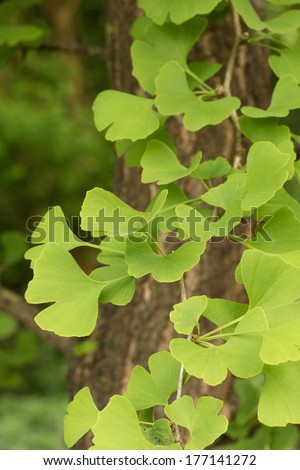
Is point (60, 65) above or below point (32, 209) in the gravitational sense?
above

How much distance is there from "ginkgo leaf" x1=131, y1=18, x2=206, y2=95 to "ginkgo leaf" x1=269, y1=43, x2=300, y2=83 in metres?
0.10

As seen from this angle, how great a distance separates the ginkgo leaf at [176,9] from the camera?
692 millimetres

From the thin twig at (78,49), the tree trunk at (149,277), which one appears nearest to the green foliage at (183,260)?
the tree trunk at (149,277)

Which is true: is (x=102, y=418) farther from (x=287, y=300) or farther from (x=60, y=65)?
(x=60, y=65)

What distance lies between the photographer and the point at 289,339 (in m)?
0.47

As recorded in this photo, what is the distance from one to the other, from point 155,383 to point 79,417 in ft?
0.26

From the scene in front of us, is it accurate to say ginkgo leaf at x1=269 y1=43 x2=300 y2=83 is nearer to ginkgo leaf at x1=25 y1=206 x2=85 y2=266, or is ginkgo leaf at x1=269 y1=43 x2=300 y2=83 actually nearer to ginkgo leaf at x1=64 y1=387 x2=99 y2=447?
ginkgo leaf at x1=25 y1=206 x2=85 y2=266

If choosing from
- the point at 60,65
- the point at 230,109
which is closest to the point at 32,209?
the point at 60,65

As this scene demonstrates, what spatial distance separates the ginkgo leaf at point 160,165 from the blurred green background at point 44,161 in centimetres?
196

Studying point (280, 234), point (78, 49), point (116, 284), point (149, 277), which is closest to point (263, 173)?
point (280, 234)

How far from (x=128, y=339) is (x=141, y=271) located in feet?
1.71

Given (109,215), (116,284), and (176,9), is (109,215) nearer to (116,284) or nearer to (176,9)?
(116,284)

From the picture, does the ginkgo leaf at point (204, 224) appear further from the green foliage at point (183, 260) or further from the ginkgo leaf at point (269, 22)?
the ginkgo leaf at point (269, 22)
